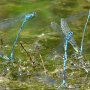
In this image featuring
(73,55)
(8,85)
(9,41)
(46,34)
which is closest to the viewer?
(8,85)

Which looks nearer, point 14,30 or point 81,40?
point 81,40

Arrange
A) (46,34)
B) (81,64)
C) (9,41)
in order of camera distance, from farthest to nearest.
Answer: (46,34), (9,41), (81,64)

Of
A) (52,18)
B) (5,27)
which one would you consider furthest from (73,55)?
(52,18)

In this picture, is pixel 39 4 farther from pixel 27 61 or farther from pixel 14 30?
pixel 27 61

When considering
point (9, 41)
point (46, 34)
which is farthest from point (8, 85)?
point (46, 34)

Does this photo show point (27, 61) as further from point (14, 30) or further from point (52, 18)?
point (52, 18)

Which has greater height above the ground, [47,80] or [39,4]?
[47,80]
